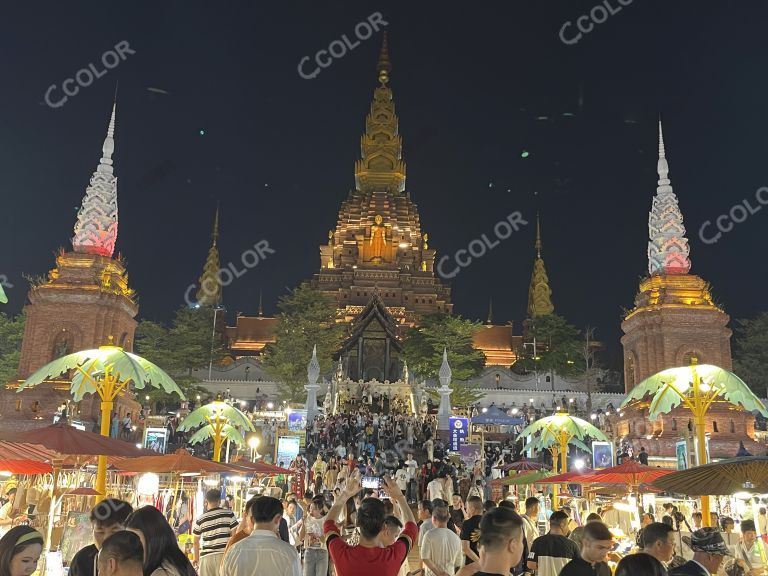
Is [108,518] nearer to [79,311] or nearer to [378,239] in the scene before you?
[79,311]

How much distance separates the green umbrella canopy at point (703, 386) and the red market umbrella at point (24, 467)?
1036 cm

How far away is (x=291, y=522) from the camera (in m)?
11.8

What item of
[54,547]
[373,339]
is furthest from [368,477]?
[373,339]

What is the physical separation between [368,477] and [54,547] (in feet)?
38.0

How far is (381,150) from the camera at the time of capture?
257 ft

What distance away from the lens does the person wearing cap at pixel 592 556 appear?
473 cm

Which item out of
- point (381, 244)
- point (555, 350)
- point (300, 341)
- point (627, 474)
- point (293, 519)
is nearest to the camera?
point (293, 519)

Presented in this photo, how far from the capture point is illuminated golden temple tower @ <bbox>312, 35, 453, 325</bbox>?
2441 inches

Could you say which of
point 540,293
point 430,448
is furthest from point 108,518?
point 540,293

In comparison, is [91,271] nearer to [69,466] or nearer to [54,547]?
[69,466]

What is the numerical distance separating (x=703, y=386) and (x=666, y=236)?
98.1 ft

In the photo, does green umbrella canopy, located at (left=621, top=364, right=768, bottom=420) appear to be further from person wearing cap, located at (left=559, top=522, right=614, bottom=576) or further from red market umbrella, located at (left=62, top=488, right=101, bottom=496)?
red market umbrella, located at (left=62, top=488, right=101, bottom=496)

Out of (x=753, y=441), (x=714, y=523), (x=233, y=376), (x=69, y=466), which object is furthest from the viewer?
(x=233, y=376)

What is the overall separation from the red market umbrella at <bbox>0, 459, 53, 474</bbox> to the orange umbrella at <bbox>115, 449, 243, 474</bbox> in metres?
2.00
